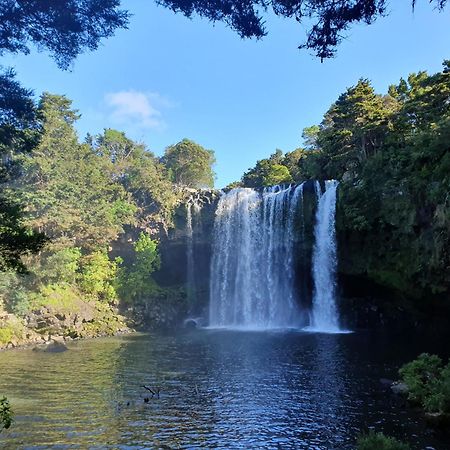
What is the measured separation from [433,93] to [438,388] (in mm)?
23167

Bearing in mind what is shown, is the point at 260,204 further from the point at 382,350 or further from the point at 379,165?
the point at 382,350

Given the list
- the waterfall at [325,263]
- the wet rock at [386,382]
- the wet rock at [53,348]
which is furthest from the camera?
the waterfall at [325,263]

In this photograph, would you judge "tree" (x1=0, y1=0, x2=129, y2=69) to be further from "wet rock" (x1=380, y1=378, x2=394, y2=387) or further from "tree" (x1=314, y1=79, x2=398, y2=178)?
"tree" (x1=314, y1=79, x2=398, y2=178)

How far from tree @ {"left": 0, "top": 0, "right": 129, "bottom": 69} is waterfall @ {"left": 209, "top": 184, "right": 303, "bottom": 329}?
1085 inches

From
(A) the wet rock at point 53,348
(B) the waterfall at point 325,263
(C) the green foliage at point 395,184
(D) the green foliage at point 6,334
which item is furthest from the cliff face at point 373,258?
(D) the green foliage at point 6,334

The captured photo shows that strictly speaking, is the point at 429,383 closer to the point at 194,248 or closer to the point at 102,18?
the point at 102,18

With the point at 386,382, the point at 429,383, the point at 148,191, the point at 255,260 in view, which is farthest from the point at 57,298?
the point at 429,383

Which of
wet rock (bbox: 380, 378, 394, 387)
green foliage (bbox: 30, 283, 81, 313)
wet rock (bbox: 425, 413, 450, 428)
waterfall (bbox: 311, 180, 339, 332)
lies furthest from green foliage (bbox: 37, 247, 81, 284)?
wet rock (bbox: 425, 413, 450, 428)

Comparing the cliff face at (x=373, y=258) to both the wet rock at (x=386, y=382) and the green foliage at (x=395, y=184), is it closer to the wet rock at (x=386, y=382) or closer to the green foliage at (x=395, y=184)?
the green foliage at (x=395, y=184)

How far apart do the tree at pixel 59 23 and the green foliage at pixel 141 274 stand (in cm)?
3113

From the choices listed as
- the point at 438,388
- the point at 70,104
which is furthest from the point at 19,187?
the point at 438,388

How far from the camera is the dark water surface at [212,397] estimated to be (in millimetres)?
11555

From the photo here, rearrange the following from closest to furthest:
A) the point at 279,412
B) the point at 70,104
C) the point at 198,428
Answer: the point at 198,428
the point at 279,412
the point at 70,104

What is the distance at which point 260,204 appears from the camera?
127 feet
